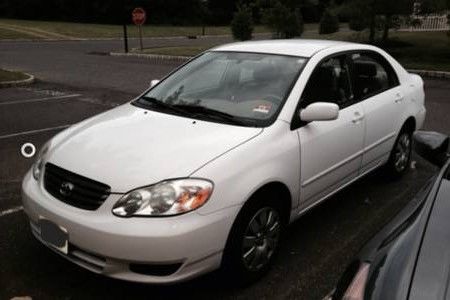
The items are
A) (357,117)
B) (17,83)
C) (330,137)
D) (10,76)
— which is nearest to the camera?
(330,137)

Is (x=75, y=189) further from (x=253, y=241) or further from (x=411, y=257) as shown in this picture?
(x=411, y=257)

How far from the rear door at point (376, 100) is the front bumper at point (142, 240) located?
2.01m

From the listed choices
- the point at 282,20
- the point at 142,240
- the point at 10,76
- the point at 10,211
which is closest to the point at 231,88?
the point at 142,240

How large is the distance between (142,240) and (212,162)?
0.63 m

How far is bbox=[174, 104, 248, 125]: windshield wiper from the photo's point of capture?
3.61 meters

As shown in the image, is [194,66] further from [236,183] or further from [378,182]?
[378,182]

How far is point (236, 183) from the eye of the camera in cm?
307

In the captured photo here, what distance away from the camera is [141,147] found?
3270mm

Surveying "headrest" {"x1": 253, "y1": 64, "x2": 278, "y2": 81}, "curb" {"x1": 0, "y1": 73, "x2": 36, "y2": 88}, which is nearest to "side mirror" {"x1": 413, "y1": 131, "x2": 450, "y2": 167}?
"headrest" {"x1": 253, "y1": 64, "x2": 278, "y2": 81}

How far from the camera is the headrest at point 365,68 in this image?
463 centimetres

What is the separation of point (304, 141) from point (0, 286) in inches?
89.4

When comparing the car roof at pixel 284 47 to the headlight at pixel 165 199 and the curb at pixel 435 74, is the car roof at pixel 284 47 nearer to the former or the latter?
the headlight at pixel 165 199

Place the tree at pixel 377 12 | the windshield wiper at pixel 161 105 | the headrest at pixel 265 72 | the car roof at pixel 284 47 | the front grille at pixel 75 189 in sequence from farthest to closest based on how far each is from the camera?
the tree at pixel 377 12 < the car roof at pixel 284 47 < the headrest at pixel 265 72 < the windshield wiper at pixel 161 105 < the front grille at pixel 75 189

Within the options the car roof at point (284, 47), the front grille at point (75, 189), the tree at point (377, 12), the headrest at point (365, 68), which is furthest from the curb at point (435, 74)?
the front grille at point (75, 189)
